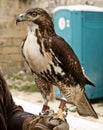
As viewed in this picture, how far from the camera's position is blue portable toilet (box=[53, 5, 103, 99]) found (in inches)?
220

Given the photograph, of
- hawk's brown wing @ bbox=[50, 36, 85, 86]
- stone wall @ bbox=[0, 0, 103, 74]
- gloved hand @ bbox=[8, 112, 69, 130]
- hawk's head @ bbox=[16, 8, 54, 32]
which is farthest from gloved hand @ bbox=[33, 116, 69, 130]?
stone wall @ bbox=[0, 0, 103, 74]

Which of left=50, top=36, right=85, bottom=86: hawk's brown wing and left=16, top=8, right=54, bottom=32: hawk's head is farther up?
left=16, top=8, right=54, bottom=32: hawk's head

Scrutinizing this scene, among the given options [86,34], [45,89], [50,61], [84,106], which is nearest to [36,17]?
[50,61]

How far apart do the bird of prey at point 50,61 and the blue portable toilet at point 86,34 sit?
3.78 m

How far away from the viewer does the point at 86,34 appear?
562 cm

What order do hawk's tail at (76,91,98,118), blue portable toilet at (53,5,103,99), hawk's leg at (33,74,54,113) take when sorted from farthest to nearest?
blue portable toilet at (53,5,103,99) → hawk's tail at (76,91,98,118) → hawk's leg at (33,74,54,113)

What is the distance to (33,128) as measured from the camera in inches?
74.8

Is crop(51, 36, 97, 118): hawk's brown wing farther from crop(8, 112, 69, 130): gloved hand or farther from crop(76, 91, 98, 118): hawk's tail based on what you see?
crop(8, 112, 69, 130): gloved hand

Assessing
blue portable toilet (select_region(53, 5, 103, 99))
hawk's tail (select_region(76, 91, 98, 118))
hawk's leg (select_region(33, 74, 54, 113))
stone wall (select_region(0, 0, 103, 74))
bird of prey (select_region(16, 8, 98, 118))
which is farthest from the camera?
stone wall (select_region(0, 0, 103, 74))

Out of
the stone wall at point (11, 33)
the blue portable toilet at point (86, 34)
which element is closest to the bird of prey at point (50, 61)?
the blue portable toilet at point (86, 34)

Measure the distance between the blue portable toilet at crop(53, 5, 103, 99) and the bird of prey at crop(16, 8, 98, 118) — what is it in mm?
3778

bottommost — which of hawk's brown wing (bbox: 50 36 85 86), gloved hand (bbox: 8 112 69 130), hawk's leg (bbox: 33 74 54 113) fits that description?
gloved hand (bbox: 8 112 69 130)

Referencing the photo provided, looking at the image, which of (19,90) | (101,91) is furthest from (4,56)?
(101,91)

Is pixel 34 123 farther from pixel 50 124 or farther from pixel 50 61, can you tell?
pixel 50 61
